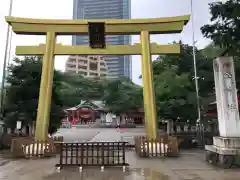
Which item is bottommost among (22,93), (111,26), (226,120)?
(226,120)

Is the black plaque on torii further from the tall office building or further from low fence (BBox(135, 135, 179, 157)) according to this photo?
the tall office building

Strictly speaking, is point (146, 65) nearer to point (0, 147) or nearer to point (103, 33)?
point (103, 33)

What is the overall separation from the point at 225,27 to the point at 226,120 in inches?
144

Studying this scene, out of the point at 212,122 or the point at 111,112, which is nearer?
the point at 212,122

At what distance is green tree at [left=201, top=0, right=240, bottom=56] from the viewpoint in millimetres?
9172

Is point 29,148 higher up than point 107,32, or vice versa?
point 107,32

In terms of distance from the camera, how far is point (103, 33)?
12328 mm

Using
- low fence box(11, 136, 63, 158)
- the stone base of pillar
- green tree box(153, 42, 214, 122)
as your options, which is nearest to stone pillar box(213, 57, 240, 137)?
the stone base of pillar

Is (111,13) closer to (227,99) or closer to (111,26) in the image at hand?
(111,26)

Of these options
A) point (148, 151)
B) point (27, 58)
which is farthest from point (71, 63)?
point (148, 151)

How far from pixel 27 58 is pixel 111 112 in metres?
35.8

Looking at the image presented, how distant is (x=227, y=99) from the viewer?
30.6ft

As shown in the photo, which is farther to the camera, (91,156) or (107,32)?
(107,32)

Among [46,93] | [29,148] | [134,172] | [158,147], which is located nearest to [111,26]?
[46,93]
